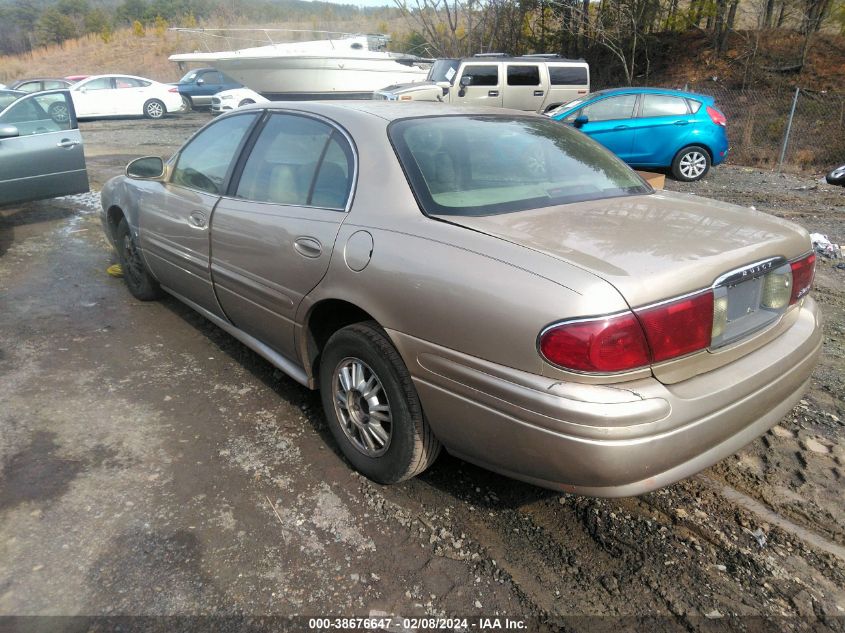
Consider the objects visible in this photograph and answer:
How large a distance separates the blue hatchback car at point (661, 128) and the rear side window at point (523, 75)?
4.32 m

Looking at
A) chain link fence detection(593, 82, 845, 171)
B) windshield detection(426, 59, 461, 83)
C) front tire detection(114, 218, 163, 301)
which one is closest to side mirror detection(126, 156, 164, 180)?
front tire detection(114, 218, 163, 301)

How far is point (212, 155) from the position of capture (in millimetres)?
3828

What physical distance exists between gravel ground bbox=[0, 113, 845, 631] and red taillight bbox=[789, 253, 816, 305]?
82cm

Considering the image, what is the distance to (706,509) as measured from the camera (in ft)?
8.38

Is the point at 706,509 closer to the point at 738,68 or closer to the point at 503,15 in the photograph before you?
the point at 738,68

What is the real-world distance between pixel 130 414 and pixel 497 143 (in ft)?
7.86

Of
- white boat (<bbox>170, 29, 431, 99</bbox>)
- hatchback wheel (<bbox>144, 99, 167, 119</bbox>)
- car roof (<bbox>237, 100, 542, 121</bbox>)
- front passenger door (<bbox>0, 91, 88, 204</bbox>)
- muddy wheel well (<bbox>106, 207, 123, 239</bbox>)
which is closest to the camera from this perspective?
car roof (<bbox>237, 100, 542, 121</bbox>)

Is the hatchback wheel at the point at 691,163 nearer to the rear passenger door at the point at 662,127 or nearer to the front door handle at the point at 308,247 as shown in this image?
the rear passenger door at the point at 662,127

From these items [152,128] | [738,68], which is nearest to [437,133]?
[152,128]

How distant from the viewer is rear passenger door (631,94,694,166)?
10.6 m

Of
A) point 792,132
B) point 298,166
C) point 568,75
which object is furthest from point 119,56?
point 298,166

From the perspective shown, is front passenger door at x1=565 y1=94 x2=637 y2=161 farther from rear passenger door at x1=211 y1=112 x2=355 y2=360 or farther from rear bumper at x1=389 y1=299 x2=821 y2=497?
rear bumper at x1=389 y1=299 x2=821 y2=497

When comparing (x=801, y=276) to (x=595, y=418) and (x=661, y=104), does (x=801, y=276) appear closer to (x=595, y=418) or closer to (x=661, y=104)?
(x=595, y=418)

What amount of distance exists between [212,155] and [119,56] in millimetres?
48542
